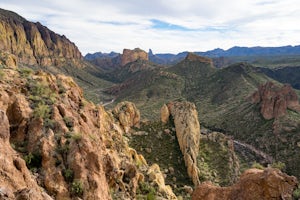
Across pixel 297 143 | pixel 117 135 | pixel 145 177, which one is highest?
pixel 117 135

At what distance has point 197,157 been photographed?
5581cm

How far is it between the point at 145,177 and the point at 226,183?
22.9 m

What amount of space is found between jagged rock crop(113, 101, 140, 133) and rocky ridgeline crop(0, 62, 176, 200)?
2959 cm

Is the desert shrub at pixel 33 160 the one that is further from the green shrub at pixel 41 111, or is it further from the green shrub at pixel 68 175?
the green shrub at pixel 41 111

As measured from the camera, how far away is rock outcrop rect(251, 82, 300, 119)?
10425 cm

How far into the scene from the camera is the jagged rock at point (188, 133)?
49812 mm

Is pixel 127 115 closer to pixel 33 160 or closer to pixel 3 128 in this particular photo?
pixel 33 160

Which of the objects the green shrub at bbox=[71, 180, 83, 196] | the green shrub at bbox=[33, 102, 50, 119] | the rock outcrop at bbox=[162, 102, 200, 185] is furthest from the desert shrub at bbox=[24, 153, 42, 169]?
the rock outcrop at bbox=[162, 102, 200, 185]

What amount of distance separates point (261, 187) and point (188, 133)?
125 feet

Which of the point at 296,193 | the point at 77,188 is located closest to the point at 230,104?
the point at 296,193

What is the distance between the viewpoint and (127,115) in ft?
189

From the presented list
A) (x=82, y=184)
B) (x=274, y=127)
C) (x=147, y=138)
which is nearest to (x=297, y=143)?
(x=274, y=127)

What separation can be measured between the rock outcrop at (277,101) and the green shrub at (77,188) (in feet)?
312

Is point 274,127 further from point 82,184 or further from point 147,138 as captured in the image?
point 82,184
